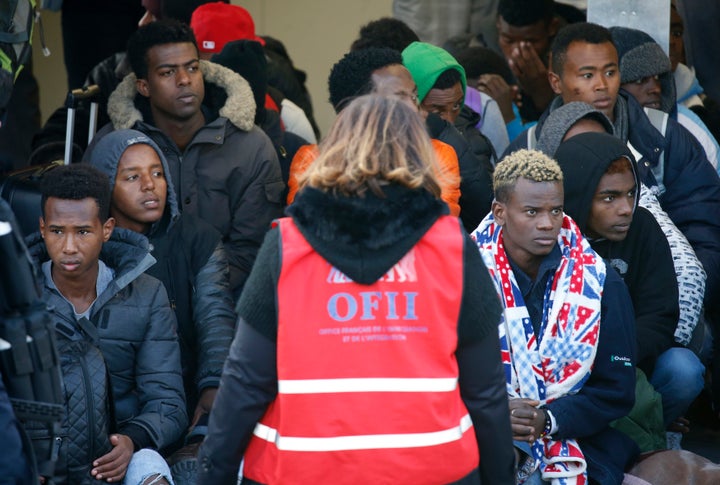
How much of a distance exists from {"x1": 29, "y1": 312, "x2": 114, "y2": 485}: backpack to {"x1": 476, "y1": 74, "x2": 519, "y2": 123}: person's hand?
136 inches

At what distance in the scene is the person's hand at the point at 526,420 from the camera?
3820 mm

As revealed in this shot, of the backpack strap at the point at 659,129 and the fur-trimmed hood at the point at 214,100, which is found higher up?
the fur-trimmed hood at the point at 214,100

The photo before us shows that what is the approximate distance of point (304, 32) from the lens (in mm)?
8492

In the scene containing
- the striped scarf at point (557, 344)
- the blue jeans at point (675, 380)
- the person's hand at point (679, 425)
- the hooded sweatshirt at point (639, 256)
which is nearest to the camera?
the striped scarf at point (557, 344)

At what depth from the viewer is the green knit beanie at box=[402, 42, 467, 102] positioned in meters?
5.49

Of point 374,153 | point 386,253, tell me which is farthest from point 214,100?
point 386,253

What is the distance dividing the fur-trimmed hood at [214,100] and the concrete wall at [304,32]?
299 cm

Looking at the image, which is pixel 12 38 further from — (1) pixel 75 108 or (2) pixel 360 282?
(2) pixel 360 282

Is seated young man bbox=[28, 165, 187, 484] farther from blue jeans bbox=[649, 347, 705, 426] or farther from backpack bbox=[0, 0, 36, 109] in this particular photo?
blue jeans bbox=[649, 347, 705, 426]

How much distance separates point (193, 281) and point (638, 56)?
2567mm

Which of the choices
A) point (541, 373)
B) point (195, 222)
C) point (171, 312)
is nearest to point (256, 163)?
point (195, 222)

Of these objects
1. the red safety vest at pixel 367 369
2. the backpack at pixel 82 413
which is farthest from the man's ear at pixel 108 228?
the red safety vest at pixel 367 369

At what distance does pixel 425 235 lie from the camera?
2.87m

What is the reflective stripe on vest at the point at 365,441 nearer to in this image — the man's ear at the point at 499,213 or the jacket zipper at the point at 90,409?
the jacket zipper at the point at 90,409
